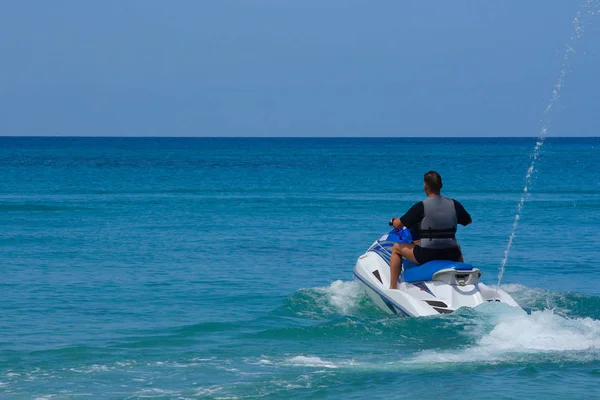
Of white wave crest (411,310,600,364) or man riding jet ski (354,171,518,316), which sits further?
man riding jet ski (354,171,518,316)

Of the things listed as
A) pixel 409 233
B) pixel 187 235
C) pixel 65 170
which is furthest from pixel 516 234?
pixel 65 170

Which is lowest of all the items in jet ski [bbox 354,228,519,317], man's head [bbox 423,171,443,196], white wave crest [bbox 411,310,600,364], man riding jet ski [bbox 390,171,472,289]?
white wave crest [bbox 411,310,600,364]

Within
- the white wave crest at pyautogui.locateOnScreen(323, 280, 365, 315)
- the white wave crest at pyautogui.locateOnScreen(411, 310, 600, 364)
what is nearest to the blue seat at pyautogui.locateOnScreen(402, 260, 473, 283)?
the white wave crest at pyautogui.locateOnScreen(411, 310, 600, 364)

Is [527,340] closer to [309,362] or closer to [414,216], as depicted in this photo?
[414,216]


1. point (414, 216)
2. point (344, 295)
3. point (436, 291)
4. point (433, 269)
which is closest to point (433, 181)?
point (414, 216)

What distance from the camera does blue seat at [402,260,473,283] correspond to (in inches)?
399

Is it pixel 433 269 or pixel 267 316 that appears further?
pixel 267 316

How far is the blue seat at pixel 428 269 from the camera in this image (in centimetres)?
1013

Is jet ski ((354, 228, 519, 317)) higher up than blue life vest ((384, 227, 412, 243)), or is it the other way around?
blue life vest ((384, 227, 412, 243))

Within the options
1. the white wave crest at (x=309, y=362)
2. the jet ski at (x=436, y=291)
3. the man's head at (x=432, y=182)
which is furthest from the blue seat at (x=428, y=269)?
the white wave crest at (x=309, y=362)

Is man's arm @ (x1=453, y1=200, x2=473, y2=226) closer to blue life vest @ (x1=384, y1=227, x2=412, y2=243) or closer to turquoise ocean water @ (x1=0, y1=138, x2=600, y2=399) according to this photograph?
blue life vest @ (x1=384, y1=227, x2=412, y2=243)

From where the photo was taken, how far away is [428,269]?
34.0 ft

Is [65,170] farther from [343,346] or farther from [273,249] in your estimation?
[343,346]

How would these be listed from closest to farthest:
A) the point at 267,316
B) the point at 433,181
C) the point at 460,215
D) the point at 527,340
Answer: the point at 527,340
the point at 433,181
the point at 460,215
the point at 267,316
